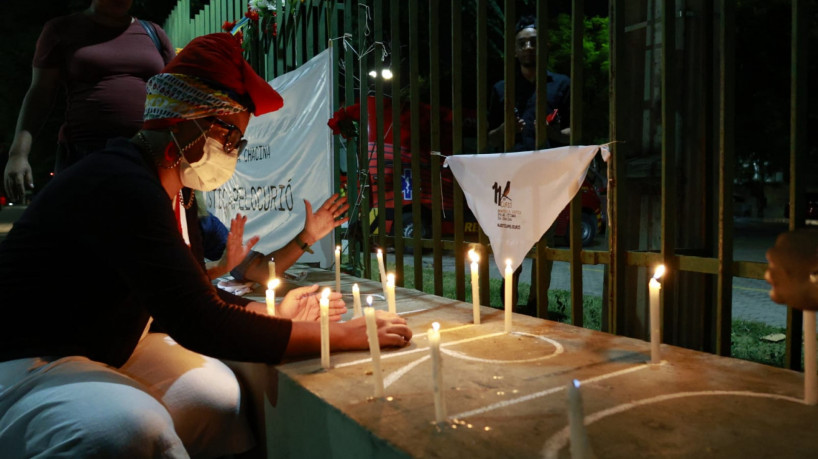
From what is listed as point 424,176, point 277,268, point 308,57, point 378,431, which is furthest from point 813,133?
point 378,431

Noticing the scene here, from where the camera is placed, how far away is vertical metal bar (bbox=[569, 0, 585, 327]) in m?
3.36

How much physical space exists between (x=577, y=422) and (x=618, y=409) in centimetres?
75

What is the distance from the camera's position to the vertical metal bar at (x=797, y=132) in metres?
2.57

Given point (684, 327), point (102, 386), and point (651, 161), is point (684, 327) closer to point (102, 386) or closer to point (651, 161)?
point (651, 161)

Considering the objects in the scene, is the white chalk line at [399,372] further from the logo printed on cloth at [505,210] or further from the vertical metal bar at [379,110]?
the vertical metal bar at [379,110]

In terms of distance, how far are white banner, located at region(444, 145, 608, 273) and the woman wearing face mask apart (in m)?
1.35

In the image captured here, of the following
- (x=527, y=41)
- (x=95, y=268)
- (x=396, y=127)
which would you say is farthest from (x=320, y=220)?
(x=527, y=41)

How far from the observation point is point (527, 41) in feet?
15.9

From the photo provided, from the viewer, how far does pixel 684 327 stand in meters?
3.41

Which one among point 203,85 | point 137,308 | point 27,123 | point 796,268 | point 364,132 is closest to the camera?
point 796,268

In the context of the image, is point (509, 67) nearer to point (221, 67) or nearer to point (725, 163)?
point (725, 163)

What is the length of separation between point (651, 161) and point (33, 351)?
300 cm

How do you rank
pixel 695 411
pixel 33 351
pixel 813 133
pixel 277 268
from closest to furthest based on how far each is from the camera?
pixel 695 411 → pixel 33 351 → pixel 277 268 → pixel 813 133

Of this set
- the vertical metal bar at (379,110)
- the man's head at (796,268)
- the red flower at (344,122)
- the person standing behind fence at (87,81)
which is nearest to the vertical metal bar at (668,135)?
the man's head at (796,268)
